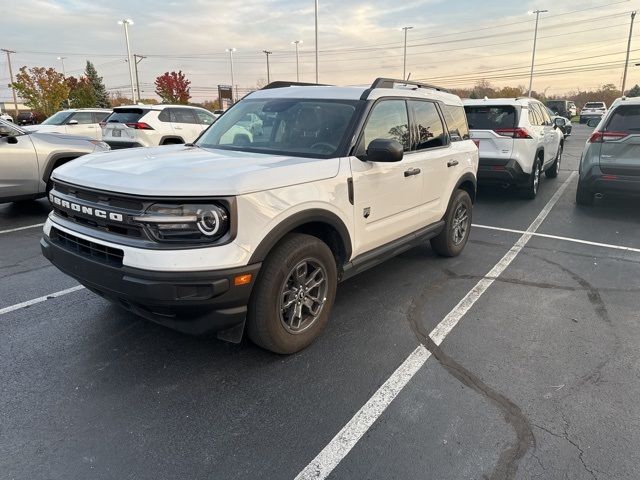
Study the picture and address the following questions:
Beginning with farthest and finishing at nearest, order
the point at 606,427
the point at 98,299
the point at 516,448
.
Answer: the point at 98,299, the point at 606,427, the point at 516,448

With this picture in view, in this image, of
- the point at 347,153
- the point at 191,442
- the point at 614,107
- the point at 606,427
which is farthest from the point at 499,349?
the point at 614,107

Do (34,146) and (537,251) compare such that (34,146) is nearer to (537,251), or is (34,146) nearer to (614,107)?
(537,251)

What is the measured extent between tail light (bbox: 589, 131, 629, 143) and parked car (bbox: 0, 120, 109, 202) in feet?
28.6

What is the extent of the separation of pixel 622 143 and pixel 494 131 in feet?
6.62

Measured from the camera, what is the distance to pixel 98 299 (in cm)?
429

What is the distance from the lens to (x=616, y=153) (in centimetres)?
743

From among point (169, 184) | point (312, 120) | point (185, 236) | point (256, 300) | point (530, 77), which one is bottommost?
point (256, 300)

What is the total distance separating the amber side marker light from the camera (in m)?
2.73

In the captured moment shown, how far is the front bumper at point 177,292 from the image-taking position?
8.54ft

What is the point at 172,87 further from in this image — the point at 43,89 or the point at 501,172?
the point at 501,172

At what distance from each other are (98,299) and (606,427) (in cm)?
404

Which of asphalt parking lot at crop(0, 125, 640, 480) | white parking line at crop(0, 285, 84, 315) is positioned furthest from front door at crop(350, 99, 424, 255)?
white parking line at crop(0, 285, 84, 315)

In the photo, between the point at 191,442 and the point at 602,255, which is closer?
the point at 191,442

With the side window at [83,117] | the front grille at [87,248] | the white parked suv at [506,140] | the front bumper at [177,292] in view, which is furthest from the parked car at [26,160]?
the side window at [83,117]
